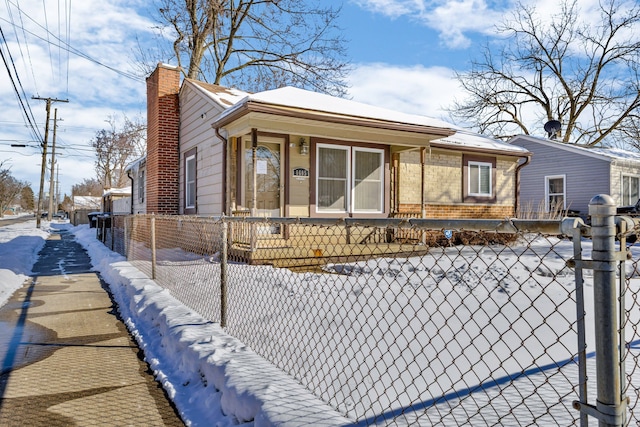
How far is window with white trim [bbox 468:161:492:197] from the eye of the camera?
43.2 feet

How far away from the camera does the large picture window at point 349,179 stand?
32.5 feet

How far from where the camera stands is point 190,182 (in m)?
11.9

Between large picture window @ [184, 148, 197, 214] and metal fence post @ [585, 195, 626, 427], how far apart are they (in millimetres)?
→ 10978

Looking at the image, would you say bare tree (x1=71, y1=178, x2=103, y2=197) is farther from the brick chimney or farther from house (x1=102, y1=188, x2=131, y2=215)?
the brick chimney

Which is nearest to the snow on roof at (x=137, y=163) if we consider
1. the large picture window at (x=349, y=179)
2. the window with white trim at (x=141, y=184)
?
the window with white trim at (x=141, y=184)

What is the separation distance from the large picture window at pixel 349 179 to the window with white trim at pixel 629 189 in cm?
1340

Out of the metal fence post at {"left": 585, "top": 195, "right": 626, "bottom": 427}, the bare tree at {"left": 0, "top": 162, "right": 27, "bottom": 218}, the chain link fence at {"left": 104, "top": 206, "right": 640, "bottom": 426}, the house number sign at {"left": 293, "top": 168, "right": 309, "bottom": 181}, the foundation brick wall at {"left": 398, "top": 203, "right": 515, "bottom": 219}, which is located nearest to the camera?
the metal fence post at {"left": 585, "top": 195, "right": 626, "bottom": 427}

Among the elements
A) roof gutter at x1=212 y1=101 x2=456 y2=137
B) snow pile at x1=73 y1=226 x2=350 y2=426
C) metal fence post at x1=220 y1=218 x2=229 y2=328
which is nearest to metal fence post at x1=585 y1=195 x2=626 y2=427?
snow pile at x1=73 y1=226 x2=350 y2=426

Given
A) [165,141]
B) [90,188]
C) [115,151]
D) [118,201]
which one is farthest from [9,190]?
[165,141]

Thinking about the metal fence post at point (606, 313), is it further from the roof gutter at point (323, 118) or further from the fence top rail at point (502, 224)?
the roof gutter at point (323, 118)

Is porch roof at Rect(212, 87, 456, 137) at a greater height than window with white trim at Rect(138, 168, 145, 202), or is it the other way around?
porch roof at Rect(212, 87, 456, 137)

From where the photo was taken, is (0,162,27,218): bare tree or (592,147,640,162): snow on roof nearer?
(592,147,640,162): snow on roof

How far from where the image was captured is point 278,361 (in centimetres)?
326

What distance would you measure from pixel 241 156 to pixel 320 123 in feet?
6.35
